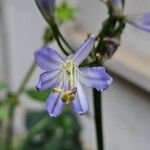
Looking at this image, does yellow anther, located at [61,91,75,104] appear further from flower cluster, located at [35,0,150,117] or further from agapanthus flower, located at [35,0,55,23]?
agapanthus flower, located at [35,0,55,23]

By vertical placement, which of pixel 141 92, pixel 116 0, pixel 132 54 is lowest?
pixel 141 92

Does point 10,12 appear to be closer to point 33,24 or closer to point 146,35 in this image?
point 33,24

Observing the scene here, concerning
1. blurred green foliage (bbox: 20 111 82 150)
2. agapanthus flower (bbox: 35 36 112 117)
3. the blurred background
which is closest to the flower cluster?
agapanthus flower (bbox: 35 36 112 117)

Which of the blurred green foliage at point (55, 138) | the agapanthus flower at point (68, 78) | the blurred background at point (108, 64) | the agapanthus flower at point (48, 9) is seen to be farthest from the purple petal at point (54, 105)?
the blurred green foliage at point (55, 138)

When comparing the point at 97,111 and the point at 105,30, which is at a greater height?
the point at 105,30

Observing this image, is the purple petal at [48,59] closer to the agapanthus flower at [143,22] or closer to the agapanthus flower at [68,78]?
the agapanthus flower at [68,78]

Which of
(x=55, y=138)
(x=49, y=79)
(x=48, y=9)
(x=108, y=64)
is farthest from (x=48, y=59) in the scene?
(x=55, y=138)

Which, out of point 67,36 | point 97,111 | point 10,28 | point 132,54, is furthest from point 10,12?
point 97,111
